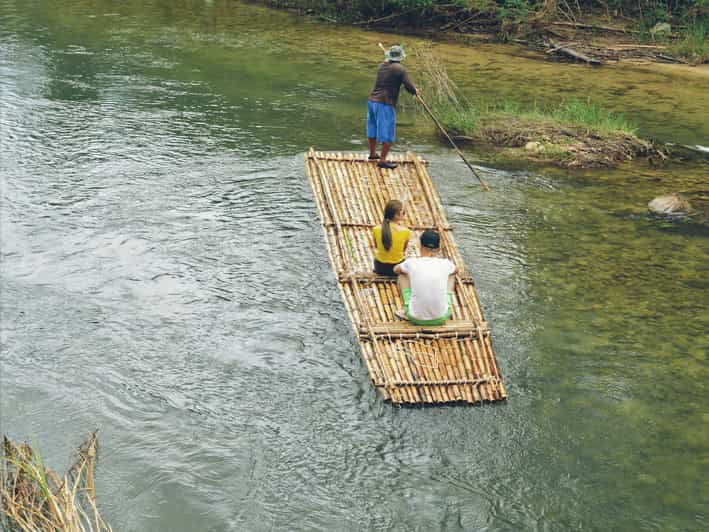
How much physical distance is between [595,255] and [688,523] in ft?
12.5

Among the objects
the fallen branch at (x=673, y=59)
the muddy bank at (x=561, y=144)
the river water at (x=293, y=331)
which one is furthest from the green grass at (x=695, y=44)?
the muddy bank at (x=561, y=144)

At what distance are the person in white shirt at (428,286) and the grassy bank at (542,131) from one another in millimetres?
5226

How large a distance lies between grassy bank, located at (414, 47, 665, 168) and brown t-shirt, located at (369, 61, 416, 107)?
298cm

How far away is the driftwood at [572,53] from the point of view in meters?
16.6

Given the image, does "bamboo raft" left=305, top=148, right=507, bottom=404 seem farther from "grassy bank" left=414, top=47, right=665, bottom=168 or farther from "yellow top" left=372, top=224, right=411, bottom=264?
"grassy bank" left=414, top=47, right=665, bottom=168

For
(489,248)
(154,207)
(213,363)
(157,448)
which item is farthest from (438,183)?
(157,448)

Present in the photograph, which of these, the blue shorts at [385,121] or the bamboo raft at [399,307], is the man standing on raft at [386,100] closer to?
the blue shorts at [385,121]

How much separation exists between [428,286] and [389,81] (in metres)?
3.18

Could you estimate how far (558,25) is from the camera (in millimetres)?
18156

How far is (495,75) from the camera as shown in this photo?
50.9 feet

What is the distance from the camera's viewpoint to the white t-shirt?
607 cm

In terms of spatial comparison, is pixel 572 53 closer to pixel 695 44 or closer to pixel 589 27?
pixel 589 27

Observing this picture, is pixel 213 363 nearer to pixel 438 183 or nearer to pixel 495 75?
pixel 438 183

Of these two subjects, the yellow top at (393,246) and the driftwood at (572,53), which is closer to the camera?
the yellow top at (393,246)
